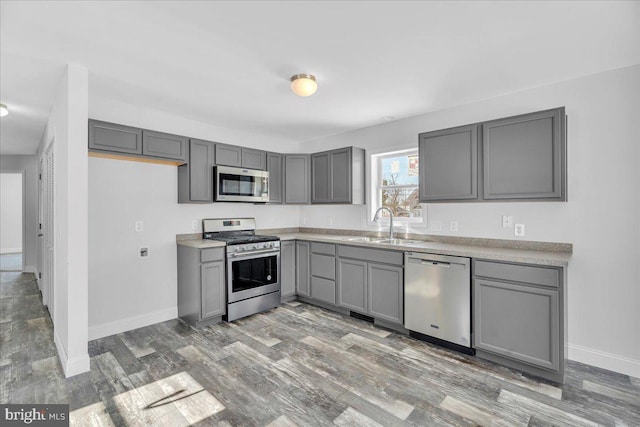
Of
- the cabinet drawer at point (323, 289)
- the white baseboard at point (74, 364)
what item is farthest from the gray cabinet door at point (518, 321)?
the white baseboard at point (74, 364)

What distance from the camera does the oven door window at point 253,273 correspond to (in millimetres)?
3672

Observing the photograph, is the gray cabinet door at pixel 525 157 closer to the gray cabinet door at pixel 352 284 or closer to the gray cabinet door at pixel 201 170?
the gray cabinet door at pixel 352 284

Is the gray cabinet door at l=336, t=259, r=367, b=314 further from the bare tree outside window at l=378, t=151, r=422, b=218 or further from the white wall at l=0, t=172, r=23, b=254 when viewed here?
the white wall at l=0, t=172, r=23, b=254

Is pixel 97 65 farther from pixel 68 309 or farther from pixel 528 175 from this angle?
pixel 528 175

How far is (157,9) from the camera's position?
1.77 meters

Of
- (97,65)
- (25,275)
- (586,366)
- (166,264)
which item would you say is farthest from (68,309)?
(25,275)

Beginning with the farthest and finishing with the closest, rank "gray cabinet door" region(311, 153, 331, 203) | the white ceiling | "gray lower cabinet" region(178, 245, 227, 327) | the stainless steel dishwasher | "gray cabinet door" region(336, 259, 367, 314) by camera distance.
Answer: "gray cabinet door" region(311, 153, 331, 203) < "gray cabinet door" region(336, 259, 367, 314) < "gray lower cabinet" region(178, 245, 227, 327) < the stainless steel dishwasher < the white ceiling

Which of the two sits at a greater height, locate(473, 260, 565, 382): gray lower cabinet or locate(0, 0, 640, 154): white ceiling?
locate(0, 0, 640, 154): white ceiling

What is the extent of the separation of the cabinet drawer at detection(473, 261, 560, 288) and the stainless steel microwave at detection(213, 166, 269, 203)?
2.77 meters

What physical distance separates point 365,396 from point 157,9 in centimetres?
280

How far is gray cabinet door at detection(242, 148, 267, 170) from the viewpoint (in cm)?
417

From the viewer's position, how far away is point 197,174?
368 centimetres

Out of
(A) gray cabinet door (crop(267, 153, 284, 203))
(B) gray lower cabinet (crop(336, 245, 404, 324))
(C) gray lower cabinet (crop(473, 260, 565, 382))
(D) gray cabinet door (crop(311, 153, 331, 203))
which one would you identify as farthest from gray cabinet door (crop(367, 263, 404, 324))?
(A) gray cabinet door (crop(267, 153, 284, 203))

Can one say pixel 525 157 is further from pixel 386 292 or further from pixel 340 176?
pixel 340 176
